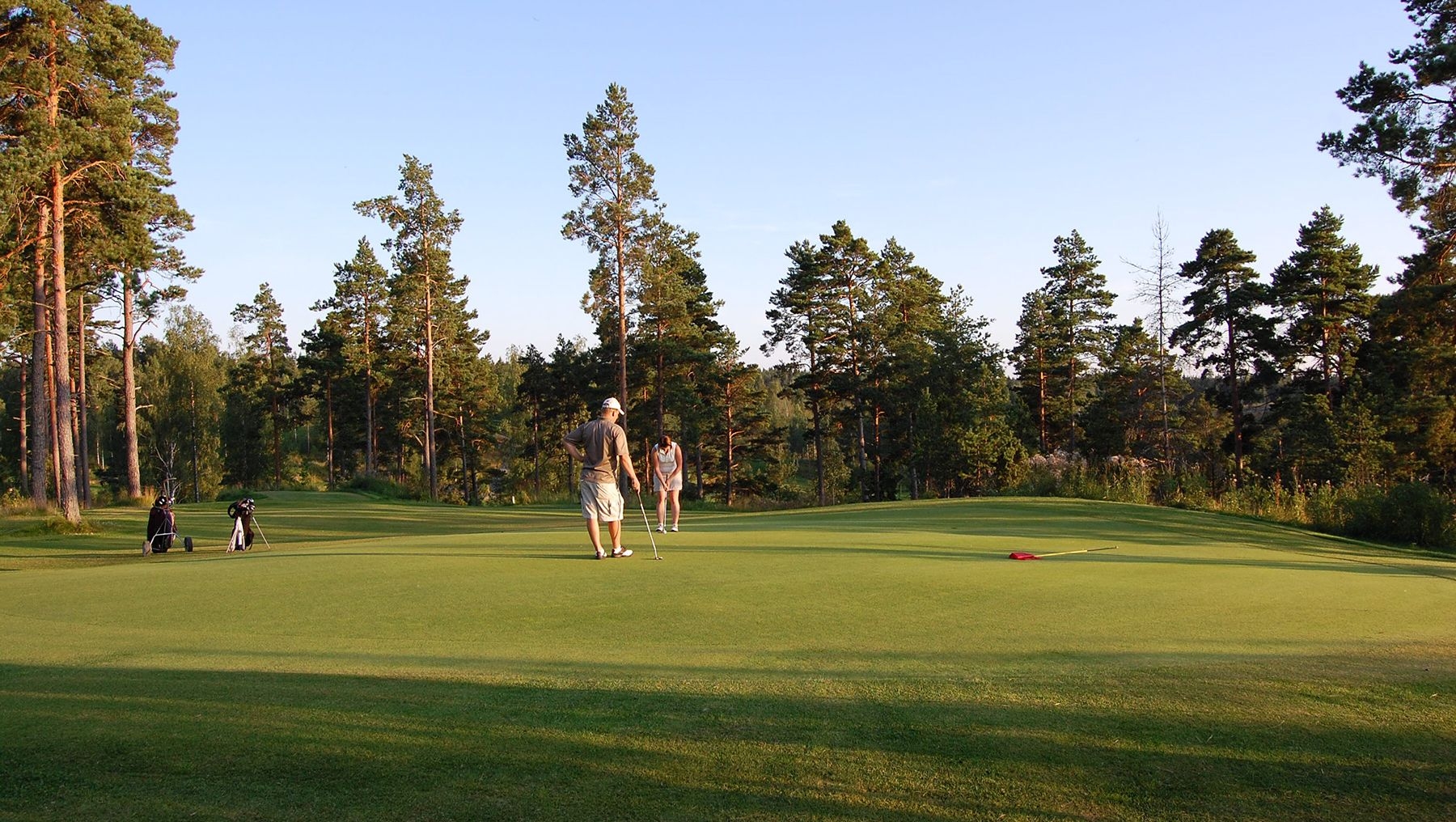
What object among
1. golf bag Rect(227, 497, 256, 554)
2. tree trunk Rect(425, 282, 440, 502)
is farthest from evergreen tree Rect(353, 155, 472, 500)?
golf bag Rect(227, 497, 256, 554)

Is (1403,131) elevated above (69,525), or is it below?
above

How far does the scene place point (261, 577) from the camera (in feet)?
35.0

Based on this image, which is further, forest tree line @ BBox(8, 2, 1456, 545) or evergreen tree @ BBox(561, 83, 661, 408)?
evergreen tree @ BBox(561, 83, 661, 408)

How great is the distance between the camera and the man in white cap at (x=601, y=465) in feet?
38.6

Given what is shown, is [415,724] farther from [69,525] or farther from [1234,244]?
[1234,244]

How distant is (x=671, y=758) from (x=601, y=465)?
7562 millimetres

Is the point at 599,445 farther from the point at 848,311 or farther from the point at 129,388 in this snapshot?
the point at 848,311

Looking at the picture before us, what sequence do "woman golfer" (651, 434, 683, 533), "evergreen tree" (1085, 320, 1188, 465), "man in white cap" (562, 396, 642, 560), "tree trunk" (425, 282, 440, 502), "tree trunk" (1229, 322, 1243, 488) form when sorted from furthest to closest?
"evergreen tree" (1085, 320, 1188, 465) < "tree trunk" (1229, 322, 1243, 488) < "tree trunk" (425, 282, 440, 502) < "woman golfer" (651, 434, 683, 533) < "man in white cap" (562, 396, 642, 560)

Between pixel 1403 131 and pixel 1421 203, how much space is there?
2015 millimetres

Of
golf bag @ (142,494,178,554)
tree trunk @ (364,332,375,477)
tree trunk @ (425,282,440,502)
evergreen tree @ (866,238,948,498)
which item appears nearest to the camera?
golf bag @ (142,494,178,554)

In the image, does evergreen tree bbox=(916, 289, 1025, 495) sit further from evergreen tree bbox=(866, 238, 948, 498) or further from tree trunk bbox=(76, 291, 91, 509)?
tree trunk bbox=(76, 291, 91, 509)

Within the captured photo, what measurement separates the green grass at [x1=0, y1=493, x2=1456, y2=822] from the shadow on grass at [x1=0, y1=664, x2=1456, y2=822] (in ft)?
0.06

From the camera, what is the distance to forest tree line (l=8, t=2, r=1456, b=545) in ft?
79.0

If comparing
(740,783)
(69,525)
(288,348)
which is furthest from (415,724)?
(288,348)
